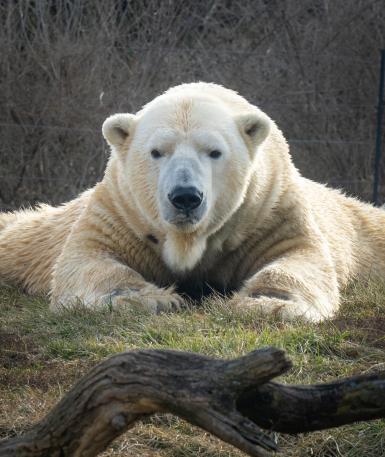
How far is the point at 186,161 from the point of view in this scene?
4.61m

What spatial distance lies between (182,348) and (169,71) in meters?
5.70

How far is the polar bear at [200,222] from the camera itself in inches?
181

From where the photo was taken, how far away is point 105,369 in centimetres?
246

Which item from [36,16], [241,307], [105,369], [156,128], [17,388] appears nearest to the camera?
[105,369]

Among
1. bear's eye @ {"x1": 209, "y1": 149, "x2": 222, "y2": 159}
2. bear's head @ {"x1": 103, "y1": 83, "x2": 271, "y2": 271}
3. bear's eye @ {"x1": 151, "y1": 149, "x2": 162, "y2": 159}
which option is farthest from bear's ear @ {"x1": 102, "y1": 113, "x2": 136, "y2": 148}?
bear's eye @ {"x1": 209, "y1": 149, "x2": 222, "y2": 159}

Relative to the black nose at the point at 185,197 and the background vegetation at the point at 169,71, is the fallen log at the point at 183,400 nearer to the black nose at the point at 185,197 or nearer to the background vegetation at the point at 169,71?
the black nose at the point at 185,197

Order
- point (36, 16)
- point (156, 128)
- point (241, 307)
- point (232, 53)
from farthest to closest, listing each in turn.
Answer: point (232, 53) → point (36, 16) → point (156, 128) → point (241, 307)

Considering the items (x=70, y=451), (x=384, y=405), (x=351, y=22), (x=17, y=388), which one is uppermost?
(x=351, y=22)

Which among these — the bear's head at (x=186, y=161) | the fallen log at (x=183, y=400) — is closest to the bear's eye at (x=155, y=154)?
the bear's head at (x=186, y=161)

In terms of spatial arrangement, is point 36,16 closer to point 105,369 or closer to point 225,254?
point 225,254

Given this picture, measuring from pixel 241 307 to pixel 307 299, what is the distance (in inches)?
14.7

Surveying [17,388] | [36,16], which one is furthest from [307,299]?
[36,16]

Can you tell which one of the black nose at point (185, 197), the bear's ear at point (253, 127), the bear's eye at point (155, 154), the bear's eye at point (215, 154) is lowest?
the black nose at point (185, 197)

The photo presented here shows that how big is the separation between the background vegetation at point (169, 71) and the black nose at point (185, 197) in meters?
4.13
